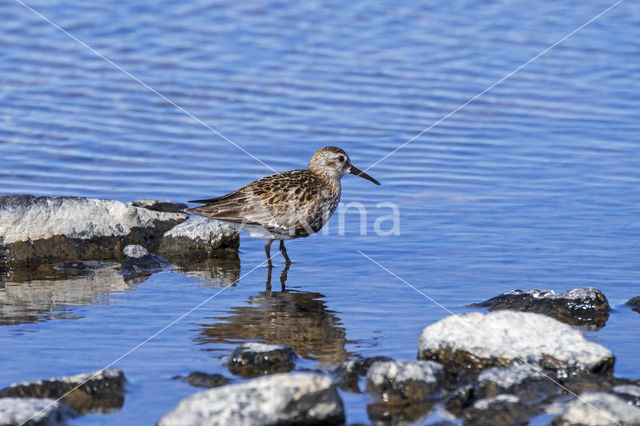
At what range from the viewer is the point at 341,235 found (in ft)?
38.9

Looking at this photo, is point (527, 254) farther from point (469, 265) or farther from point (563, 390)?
point (563, 390)

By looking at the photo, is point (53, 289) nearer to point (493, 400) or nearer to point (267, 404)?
point (267, 404)

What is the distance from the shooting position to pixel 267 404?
5.98 meters

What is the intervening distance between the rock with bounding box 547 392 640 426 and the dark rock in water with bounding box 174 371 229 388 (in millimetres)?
2465

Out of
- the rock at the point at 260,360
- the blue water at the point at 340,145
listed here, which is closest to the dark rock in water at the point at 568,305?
the blue water at the point at 340,145

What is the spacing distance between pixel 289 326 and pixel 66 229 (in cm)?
357

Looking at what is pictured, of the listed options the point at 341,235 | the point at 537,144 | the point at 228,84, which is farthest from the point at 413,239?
the point at 228,84

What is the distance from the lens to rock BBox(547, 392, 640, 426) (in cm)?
597

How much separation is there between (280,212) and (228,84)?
318 inches

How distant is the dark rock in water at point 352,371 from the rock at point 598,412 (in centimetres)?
155

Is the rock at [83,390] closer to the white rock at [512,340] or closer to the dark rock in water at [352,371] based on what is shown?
the dark rock in water at [352,371]

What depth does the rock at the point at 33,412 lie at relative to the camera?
5891 mm

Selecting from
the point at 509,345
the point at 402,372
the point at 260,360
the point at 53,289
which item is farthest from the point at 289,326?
the point at 53,289

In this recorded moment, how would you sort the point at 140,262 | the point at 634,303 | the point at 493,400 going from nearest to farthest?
the point at 493,400 → the point at 634,303 → the point at 140,262
